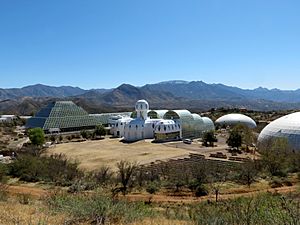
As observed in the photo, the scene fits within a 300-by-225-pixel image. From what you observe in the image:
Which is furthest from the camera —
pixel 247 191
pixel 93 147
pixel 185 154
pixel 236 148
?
pixel 93 147

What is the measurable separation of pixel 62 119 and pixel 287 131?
53.3 meters

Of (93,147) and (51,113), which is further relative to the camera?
(51,113)

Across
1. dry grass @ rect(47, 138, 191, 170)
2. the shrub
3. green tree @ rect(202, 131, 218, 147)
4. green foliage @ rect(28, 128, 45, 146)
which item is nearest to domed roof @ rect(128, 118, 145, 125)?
dry grass @ rect(47, 138, 191, 170)

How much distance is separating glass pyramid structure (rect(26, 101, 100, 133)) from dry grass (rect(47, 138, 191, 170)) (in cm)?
1838

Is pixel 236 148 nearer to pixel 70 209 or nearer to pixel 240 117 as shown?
pixel 240 117

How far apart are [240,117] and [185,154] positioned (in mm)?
45896

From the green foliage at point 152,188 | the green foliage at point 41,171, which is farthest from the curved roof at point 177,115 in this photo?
the green foliage at point 152,188

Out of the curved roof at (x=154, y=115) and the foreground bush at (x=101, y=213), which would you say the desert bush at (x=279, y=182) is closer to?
the foreground bush at (x=101, y=213)

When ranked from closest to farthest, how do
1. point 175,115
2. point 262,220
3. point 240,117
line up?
point 262,220 → point 175,115 → point 240,117

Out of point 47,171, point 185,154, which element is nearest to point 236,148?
point 185,154

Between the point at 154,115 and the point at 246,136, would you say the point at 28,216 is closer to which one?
the point at 246,136

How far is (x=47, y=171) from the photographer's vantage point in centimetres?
3216

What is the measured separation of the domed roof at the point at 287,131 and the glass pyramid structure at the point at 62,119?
156ft

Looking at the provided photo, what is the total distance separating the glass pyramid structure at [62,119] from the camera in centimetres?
7919
